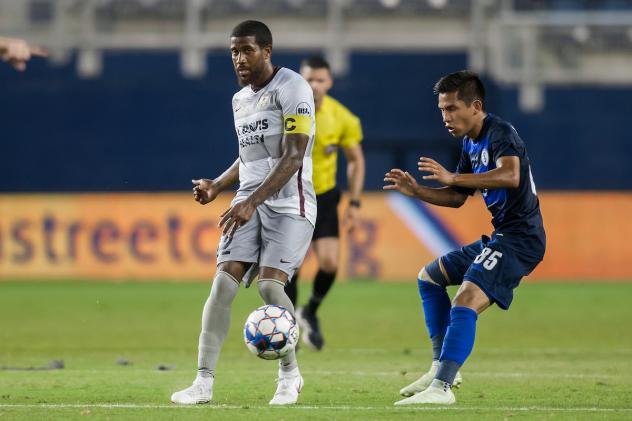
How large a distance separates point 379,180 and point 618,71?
5.61 metres

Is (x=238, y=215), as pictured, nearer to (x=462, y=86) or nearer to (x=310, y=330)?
(x=462, y=86)

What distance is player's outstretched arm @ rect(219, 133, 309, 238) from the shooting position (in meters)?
6.74

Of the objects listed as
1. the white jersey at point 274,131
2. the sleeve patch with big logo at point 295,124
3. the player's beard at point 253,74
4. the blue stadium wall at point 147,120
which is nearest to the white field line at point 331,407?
the white jersey at point 274,131

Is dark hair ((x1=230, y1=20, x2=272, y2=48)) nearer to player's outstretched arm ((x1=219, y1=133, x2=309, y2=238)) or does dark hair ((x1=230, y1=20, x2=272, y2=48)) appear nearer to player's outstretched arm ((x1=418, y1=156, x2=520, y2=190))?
player's outstretched arm ((x1=219, y1=133, x2=309, y2=238))

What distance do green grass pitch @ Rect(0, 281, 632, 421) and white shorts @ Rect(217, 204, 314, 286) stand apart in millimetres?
822

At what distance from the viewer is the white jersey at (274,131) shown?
705cm

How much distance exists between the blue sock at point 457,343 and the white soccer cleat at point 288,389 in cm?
82

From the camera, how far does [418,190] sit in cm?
698

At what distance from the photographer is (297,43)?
26.7 meters

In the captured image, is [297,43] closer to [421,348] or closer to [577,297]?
[577,297]

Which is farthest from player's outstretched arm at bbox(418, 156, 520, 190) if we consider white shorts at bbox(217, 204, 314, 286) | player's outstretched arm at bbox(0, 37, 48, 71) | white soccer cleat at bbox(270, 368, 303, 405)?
player's outstretched arm at bbox(0, 37, 48, 71)

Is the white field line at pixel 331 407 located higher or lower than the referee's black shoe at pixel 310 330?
higher

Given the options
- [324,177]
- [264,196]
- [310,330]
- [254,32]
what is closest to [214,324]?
[264,196]

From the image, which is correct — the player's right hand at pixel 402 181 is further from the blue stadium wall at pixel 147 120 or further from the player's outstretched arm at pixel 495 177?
the blue stadium wall at pixel 147 120
